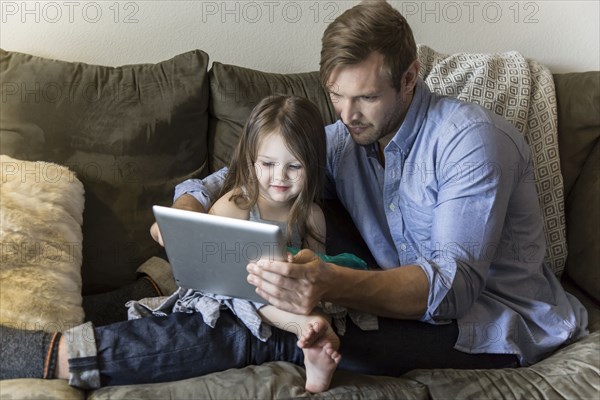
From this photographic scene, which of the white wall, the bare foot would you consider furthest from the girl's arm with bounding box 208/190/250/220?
the white wall

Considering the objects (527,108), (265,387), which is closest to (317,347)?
(265,387)

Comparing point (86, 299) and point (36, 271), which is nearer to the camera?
point (36, 271)

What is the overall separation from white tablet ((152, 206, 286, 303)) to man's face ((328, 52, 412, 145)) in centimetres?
41

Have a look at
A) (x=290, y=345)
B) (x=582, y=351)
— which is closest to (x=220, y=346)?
(x=290, y=345)

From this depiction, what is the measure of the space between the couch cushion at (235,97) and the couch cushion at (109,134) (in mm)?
56

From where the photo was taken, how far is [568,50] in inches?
95.4

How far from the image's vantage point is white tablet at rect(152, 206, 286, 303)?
1.42 meters

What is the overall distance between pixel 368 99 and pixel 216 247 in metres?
0.49

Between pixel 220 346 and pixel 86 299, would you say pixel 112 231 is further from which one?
pixel 220 346

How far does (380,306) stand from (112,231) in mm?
739

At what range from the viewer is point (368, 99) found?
1.70 m

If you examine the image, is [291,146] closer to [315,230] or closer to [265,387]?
[315,230]

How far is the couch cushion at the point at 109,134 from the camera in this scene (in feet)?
A: 6.31

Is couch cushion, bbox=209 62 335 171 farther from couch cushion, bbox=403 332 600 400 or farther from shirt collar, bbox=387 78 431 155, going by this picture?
couch cushion, bbox=403 332 600 400
